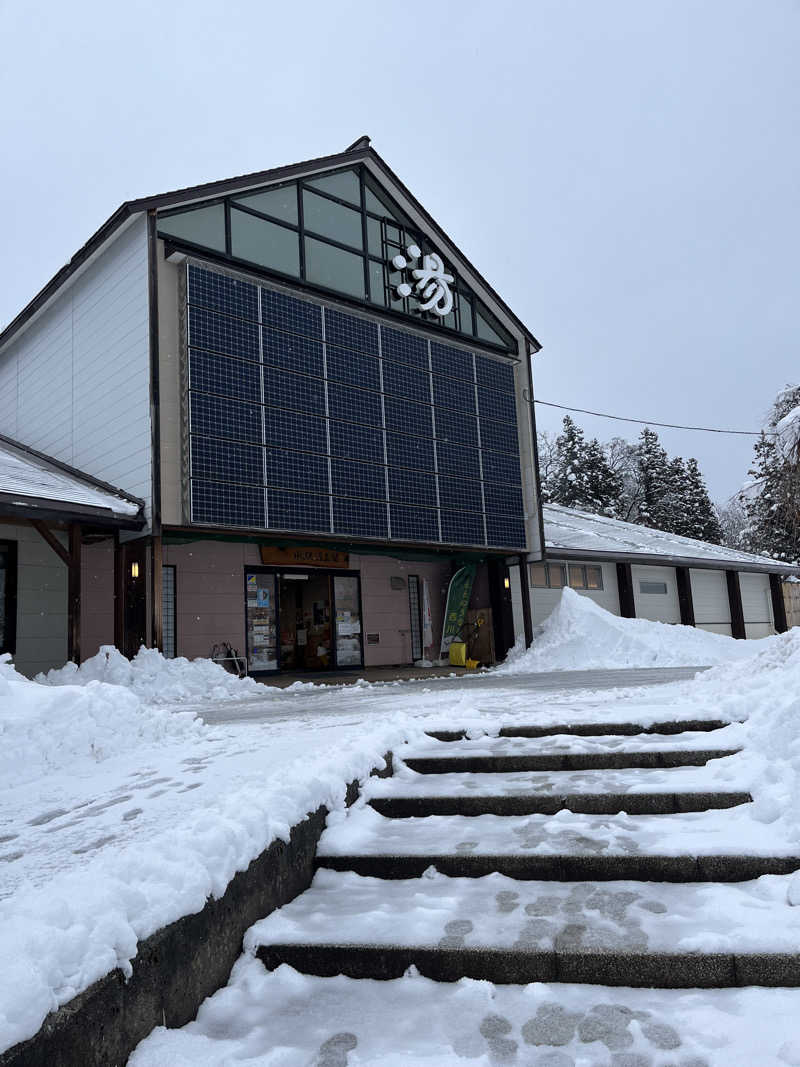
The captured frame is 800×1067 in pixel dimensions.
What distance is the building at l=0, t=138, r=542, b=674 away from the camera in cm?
1353

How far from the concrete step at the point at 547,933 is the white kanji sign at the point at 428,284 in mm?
15901

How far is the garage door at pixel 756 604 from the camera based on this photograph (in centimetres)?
2736

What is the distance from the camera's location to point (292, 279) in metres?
15.4

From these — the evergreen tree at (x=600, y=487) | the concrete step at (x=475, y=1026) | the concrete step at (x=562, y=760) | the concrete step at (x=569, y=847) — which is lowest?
the concrete step at (x=475, y=1026)

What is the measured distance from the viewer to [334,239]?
1672 cm

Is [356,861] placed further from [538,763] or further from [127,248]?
[127,248]

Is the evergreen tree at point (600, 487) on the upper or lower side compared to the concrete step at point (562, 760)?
upper

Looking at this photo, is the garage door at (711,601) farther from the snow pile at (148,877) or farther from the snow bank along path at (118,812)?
the snow pile at (148,877)

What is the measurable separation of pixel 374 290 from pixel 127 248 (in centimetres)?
534

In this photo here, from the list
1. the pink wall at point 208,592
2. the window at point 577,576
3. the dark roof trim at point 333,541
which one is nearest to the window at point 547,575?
the window at point 577,576

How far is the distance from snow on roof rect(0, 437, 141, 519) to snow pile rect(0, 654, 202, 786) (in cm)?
603

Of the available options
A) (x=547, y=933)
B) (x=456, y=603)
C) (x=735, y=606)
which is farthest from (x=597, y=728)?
(x=735, y=606)

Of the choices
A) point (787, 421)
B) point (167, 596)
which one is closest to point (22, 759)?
point (787, 421)

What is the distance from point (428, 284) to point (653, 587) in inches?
484
